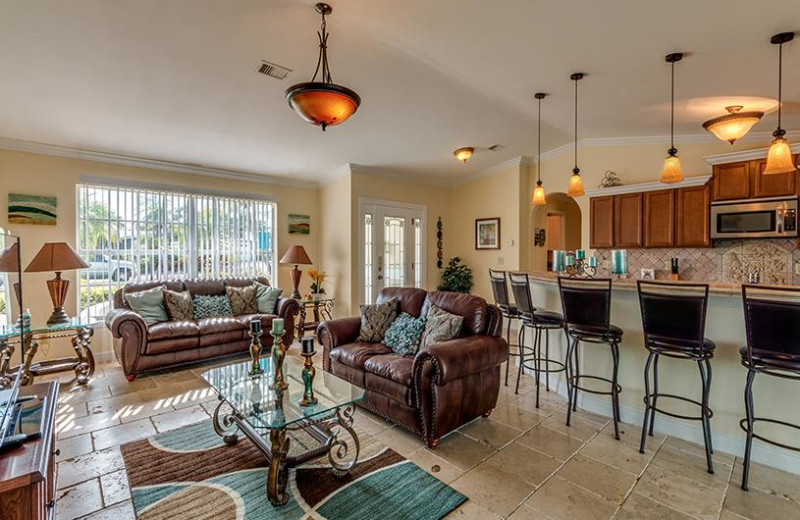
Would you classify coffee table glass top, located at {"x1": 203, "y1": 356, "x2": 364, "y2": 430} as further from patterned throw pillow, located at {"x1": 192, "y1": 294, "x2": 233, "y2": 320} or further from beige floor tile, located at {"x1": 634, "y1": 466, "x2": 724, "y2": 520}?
patterned throw pillow, located at {"x1": 192, "y1": 294, "x2": 233, "y2": 320}

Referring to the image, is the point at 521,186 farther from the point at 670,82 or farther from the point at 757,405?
the point at 757,405

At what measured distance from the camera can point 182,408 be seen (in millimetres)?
3250

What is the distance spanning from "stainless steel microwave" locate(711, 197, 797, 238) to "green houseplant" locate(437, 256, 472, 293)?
3543 millimetres

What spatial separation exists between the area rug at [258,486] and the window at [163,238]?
2946mm

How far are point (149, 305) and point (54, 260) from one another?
0.99 metres

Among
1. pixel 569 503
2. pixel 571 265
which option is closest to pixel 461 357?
pixel 569 503

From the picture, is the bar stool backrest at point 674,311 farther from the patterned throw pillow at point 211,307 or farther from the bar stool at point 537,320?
the patterned throw pillow at point 211,307

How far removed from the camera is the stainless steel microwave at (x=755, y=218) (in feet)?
12.7

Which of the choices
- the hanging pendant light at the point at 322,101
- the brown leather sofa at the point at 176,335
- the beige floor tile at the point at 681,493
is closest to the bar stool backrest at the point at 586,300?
the beige floor tile at the point at 681,493

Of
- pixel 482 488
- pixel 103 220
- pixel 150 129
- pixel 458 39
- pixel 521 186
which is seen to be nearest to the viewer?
pixel 482 488

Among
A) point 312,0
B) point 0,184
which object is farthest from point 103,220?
point 312,0

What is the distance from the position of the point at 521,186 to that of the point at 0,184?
679 cm

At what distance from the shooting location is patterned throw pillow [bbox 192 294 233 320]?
4.72 meters

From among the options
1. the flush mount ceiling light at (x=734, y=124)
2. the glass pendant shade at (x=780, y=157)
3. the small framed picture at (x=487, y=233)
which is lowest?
the small framed picture at (x=487, y=233)
